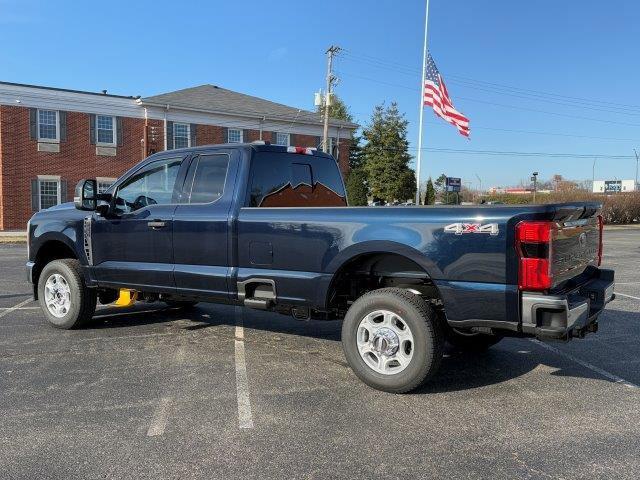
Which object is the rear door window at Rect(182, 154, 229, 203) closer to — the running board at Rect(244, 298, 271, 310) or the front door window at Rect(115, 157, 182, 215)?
the front door window at Rect(115, 157, 182, 215)

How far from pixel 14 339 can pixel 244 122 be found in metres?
29.3

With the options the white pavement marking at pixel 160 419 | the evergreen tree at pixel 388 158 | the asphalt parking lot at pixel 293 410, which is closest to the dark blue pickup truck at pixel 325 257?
the asphalt parking lot at pixel 293 410

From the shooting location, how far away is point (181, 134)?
32.4m

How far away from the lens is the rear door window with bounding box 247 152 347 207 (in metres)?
5.44

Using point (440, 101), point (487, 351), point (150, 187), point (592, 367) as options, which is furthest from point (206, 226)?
point (440, 101)

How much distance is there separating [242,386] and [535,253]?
2.48 meters

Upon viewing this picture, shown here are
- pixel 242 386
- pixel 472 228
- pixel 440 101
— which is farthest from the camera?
pixel 440 101

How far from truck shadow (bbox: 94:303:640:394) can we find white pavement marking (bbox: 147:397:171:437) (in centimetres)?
170

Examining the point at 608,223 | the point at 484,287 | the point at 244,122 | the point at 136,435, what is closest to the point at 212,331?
the point at 136,435

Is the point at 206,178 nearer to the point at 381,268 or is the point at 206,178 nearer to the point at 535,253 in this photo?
the point at 381,268

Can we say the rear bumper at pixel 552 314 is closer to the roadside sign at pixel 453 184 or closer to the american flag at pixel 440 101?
the american flag at pixel 440 101

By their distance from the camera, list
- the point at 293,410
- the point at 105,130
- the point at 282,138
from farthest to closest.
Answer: the point at 282,138 → the point at 105,130 → the point at 293,410

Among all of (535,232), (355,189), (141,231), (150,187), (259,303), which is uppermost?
(355,189)

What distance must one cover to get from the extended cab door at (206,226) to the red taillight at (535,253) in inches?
100
